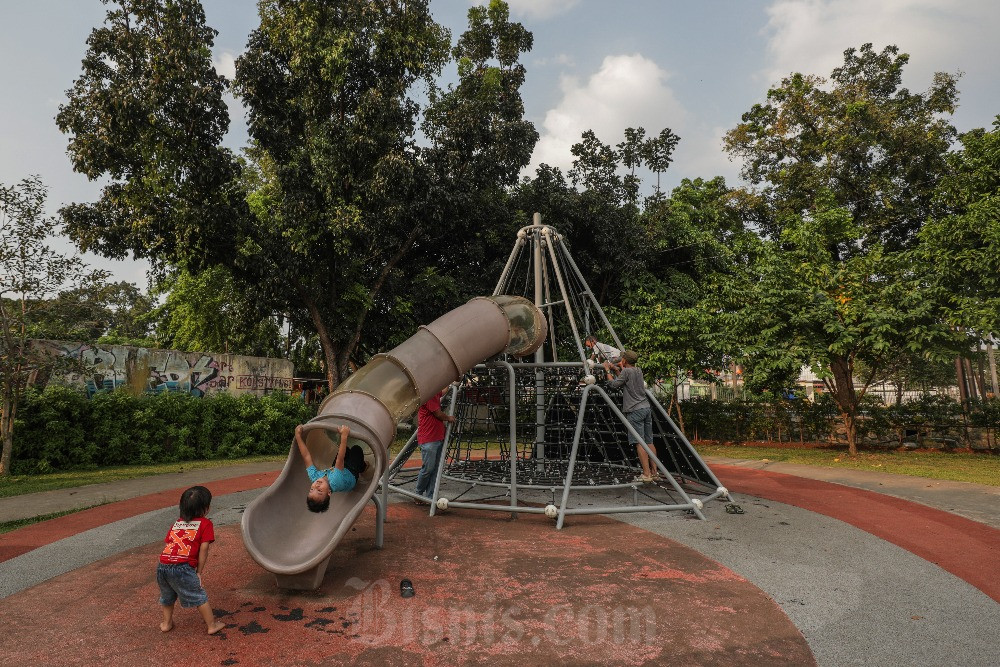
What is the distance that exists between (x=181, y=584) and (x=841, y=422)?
21.9 metres

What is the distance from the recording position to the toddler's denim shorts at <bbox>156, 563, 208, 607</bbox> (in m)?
4.13

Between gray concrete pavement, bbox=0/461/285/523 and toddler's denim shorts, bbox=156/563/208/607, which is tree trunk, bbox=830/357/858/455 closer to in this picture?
gray concrete pavement, bbox=0/461/285/523

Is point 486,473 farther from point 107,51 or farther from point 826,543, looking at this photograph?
point 107,51

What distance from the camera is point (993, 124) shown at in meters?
15.9

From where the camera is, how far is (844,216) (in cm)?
1698

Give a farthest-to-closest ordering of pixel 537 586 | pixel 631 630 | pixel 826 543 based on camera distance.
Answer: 1. pixel 826 543
2. pixel 537 586
3. pixel 631 630

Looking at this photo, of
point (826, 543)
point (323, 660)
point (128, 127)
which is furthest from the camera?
point (128, 127)

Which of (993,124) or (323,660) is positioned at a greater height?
(993,124)

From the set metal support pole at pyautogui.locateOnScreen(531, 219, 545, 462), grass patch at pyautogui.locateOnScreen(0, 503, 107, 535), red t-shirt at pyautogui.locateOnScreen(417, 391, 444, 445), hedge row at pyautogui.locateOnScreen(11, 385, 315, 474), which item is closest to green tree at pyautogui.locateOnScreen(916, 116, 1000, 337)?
metal support pole at pyautogui.locateOnScreen(531, 219, 545, 462)

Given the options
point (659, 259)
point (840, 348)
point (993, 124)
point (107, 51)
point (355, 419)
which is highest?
point (107, 51)

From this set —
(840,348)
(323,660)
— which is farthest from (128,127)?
(840,348)

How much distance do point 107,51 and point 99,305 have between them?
695 cm

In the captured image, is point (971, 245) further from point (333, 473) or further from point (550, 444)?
point (333, 473)

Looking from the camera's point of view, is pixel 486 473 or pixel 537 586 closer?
pixel 537 586
